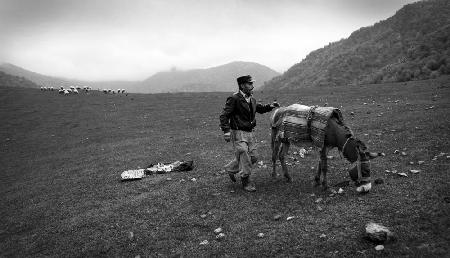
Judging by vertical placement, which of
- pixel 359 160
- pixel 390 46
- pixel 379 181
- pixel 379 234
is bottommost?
pixel 379 234

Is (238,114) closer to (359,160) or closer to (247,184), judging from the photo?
(247,184)

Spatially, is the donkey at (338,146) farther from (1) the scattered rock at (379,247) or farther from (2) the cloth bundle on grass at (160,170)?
(2) the cloth bundle on grass at (160,170)

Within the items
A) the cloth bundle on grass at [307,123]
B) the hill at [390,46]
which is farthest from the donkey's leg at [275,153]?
the hill at [390,46]

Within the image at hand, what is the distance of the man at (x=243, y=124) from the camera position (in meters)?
9.58

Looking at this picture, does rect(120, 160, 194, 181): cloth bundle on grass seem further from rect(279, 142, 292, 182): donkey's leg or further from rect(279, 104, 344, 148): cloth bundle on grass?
rect(279, 104, 344, 148): cloth bundle on grass

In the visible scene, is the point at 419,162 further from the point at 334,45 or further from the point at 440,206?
the point at 334,45

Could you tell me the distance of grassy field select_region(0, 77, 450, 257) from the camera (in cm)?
674

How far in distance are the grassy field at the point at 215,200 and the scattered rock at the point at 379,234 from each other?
11 centimetres

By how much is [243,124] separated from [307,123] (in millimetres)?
1734

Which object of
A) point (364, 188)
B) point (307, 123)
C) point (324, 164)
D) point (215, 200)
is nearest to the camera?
point (364, 188)

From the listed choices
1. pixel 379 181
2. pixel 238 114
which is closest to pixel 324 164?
pixel 379 181

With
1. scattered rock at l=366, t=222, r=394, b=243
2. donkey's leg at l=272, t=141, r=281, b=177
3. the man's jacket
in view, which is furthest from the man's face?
scattered rock at l=366, t=222, r=394, b=243

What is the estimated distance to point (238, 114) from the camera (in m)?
9.78

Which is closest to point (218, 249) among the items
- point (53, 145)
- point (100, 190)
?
point (100, 190)
